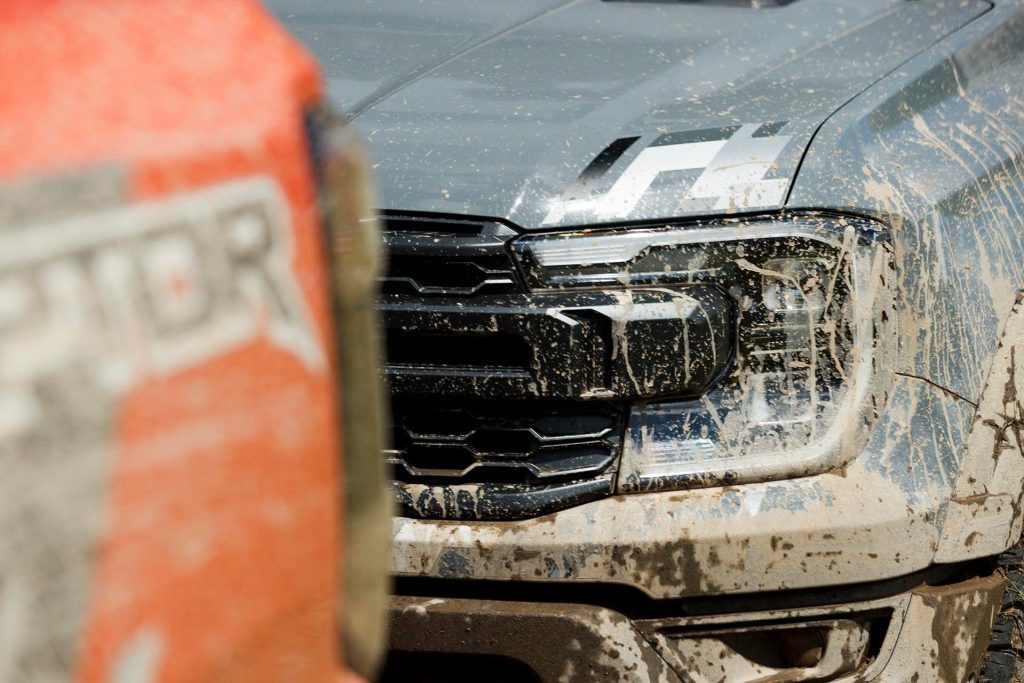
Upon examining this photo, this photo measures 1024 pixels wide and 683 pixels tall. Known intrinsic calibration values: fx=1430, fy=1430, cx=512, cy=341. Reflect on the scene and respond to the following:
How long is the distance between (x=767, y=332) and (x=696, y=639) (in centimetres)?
56

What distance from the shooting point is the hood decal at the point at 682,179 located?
251 centimetres

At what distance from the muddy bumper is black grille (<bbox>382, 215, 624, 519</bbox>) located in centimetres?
19

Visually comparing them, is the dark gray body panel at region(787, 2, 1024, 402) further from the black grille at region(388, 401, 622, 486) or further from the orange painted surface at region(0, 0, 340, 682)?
the orange painted surface at region(0, 0, 340, 682)

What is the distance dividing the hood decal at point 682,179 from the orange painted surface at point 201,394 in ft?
4.22

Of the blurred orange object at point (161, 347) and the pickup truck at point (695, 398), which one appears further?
the pickup truck at point (695, 398)

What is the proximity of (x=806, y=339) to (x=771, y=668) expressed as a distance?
598mm

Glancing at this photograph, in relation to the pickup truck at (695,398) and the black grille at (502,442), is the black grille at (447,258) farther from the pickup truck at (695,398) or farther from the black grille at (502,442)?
the black grille at (502,442)

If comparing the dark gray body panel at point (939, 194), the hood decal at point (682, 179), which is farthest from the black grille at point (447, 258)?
the dark gray body panel at point (939, 194)

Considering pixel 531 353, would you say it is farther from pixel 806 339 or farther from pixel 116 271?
pixel 116 271

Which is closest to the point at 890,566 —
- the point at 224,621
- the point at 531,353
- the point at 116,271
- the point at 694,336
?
the point at 694,336

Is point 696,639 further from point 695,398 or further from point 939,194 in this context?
point 939,194

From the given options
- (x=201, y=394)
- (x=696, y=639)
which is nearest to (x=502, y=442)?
(x=696, y=639)

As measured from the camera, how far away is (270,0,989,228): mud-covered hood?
2.54 metres

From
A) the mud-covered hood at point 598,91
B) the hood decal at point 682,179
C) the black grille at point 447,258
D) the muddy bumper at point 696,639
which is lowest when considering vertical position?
the muddy bumper at point 696,639
